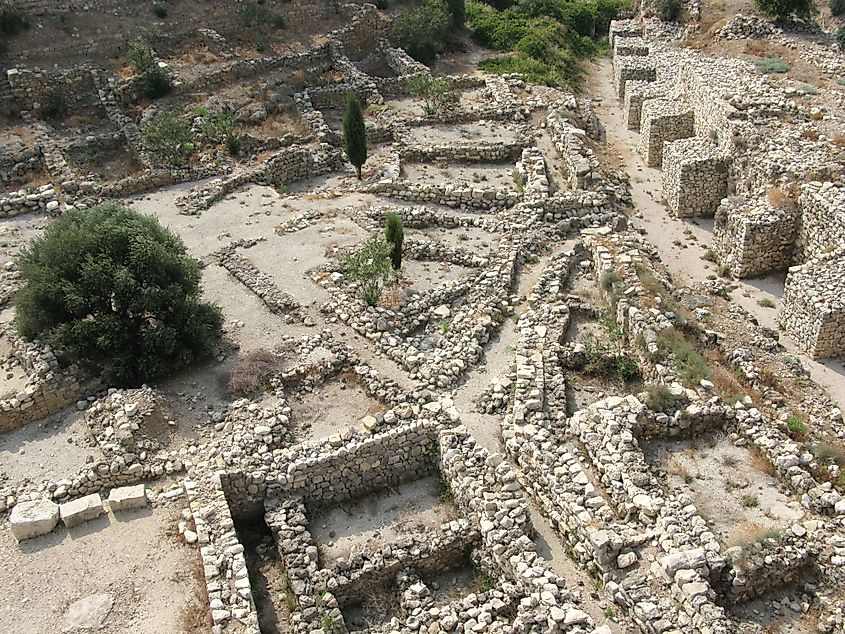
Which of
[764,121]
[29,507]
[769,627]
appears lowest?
[769,627]

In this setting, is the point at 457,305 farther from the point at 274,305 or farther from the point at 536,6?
the point at 536,6

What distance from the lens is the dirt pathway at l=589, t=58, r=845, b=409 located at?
1747 centimetres

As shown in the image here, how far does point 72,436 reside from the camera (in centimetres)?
1468

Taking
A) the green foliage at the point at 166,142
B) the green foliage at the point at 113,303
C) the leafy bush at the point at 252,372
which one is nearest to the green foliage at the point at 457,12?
the green foliage at the point at 166,142

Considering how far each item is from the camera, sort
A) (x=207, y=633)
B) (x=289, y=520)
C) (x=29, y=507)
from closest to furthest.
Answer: (x=207, y=633), (x=29, y=507), (x=289, y=520)

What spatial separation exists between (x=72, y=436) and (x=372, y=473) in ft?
18.8

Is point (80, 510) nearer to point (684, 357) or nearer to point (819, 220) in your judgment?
point (684, 357)

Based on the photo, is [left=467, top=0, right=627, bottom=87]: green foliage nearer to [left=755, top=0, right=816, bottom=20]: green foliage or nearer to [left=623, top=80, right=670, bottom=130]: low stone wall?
[left=623, top=80, right=670, bottom=130]: low stone wall

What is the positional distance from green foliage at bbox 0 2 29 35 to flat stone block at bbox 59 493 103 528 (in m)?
22.8

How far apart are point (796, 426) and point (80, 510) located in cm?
1272

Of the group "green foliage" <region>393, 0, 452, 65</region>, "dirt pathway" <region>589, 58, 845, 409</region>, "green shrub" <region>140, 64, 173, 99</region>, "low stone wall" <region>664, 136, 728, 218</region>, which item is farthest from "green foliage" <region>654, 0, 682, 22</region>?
"green shrub" <region>140, 64, 173, 99</region>

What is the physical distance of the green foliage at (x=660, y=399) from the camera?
14.1 meters

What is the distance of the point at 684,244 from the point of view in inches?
875

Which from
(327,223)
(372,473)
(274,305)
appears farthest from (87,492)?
(327,223)
